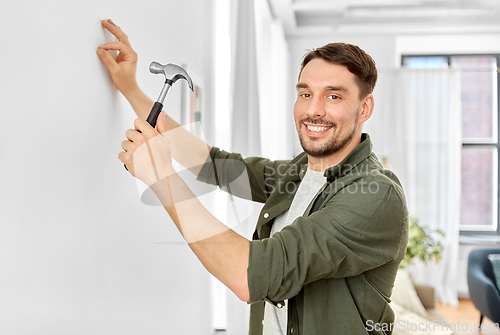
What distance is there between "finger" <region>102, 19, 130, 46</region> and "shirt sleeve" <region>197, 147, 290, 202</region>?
51 cm

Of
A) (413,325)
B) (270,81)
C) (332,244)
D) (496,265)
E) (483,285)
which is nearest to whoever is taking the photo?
(332,244)

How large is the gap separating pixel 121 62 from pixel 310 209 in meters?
0.59

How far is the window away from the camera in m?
5.15

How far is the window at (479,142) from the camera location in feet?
16.9

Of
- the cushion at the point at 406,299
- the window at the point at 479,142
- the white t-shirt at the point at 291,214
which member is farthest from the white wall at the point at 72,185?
the window at the point at 479,142

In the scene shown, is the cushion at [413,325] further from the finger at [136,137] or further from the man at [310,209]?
the finger at [136,137]

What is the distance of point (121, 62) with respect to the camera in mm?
1012

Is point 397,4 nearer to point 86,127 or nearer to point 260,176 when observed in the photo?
point 260,176

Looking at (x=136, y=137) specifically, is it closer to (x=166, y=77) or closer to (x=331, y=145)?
(x=166, y=77)

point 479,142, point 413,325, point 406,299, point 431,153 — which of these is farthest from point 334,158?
point 479,142

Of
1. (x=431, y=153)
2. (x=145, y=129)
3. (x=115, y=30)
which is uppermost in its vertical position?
(x=431, y=153)

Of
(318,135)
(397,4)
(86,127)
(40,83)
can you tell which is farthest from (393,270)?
(397,4)

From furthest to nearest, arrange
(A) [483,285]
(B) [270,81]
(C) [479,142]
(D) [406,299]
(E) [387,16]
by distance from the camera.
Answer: (C) [479,142]
(E) [387,16]
(A) [483,285]
(B) [270,81]
(D) [406,299]

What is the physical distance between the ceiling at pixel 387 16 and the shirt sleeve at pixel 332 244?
3.19 m
